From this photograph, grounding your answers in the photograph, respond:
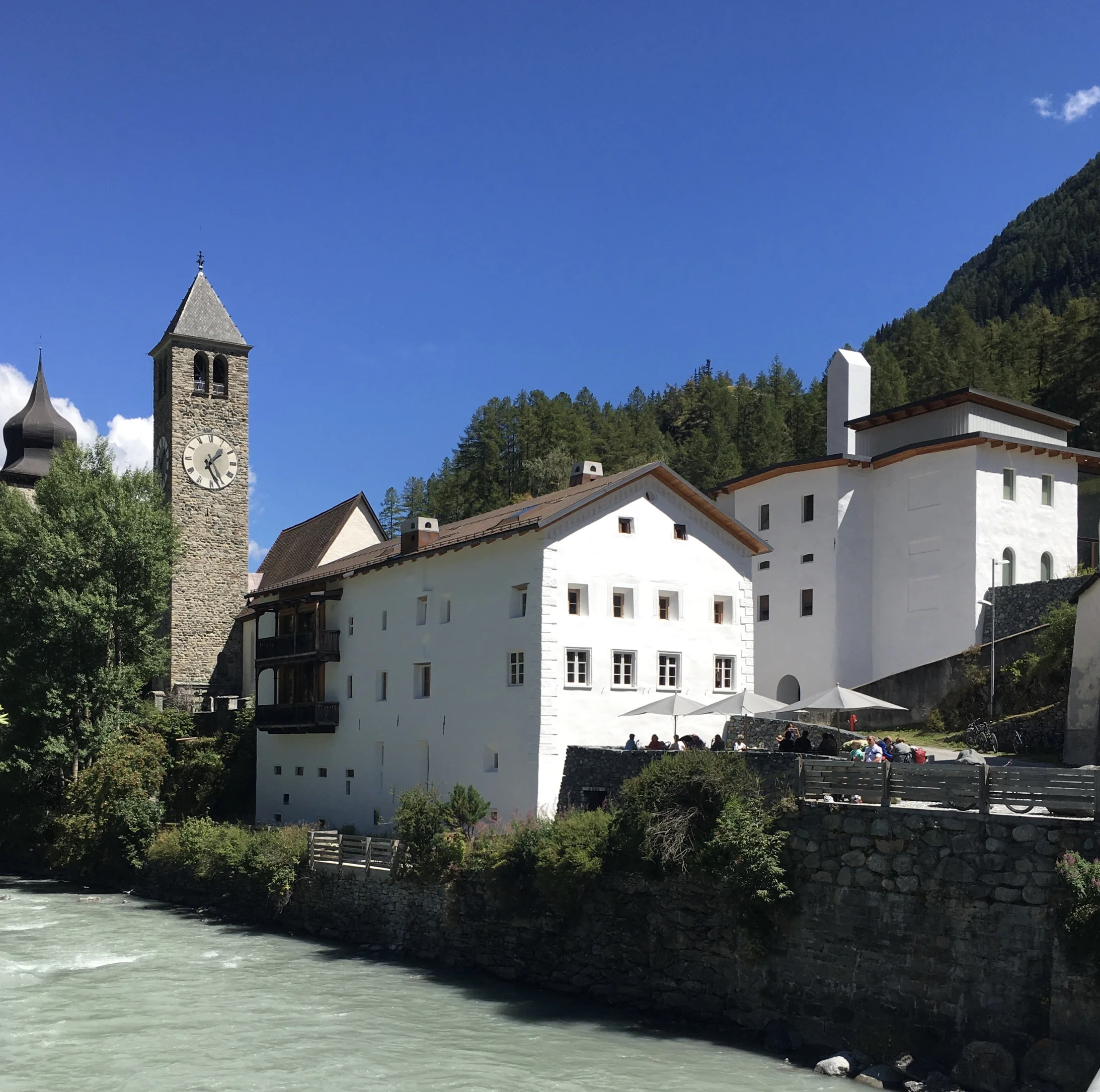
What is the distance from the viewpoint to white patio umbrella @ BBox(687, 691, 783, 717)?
2972 cm

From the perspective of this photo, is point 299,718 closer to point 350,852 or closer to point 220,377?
point 350,852

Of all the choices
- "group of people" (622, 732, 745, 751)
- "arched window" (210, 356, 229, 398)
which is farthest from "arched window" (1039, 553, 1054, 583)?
"arched window" (210, 356, 229, 398)

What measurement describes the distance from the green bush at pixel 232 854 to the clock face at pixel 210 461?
19.1 m

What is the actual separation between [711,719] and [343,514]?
2538 cm

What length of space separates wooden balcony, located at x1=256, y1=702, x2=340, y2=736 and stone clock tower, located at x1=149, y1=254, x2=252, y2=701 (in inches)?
374

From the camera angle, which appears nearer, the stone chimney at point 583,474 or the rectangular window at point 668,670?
the rectangular window at point 668,670

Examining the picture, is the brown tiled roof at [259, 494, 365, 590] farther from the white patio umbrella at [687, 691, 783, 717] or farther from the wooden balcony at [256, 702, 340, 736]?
the white patio umbrella at [687, 691, 783, 717]

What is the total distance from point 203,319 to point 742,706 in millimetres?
37297

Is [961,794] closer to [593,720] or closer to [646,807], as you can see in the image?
[646,807]

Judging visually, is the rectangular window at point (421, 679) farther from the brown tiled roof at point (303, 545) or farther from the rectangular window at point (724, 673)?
the brown tiled roof at point (303, 545)

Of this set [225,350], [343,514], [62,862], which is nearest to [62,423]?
[225,350]

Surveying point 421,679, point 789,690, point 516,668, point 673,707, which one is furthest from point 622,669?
point 789,690

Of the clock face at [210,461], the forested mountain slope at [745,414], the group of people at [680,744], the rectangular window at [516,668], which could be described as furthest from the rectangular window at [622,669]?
the forested mountain slope at [745,414]

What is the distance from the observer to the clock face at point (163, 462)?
180 ft
